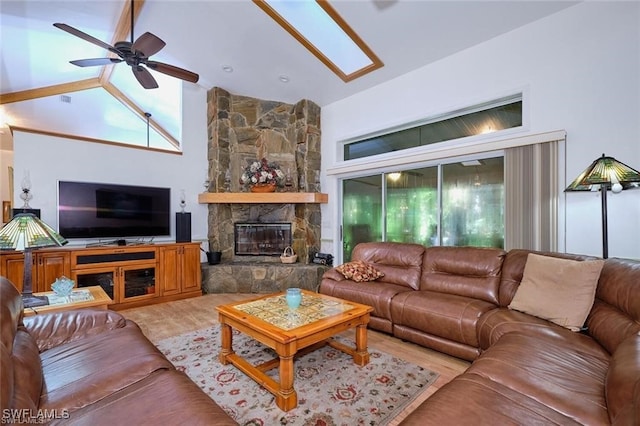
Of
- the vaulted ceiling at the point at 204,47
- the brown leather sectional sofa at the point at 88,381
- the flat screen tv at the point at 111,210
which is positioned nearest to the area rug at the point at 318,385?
the brown leather sectional sofa at the point at 88,381

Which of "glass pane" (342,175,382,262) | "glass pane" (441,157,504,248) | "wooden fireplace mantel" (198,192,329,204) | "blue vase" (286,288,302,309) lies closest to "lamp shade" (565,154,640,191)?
"glass pane" (441,157,504,248)

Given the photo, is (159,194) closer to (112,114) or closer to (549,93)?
(112,114)

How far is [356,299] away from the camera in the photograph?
309 centimetres

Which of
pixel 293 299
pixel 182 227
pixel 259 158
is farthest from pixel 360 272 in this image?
pixel 259 158

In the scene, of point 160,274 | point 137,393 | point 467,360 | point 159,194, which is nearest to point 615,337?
point 467,360

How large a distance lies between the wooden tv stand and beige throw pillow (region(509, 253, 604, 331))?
4.06 m

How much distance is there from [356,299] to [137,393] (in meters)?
2.19

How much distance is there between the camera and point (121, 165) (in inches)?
169

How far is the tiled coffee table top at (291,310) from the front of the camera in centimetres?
210

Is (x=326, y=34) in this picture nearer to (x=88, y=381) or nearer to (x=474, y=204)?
(x=474, y=204)

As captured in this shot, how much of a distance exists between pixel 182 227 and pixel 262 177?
1.44 m

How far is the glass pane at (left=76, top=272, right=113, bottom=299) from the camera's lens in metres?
3.61

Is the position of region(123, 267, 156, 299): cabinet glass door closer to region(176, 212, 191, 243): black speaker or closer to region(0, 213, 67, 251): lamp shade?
region(176, 212, 191, 243): black speaker

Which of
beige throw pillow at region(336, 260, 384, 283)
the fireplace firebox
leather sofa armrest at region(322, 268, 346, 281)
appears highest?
the fireplace firebox
